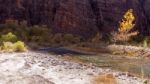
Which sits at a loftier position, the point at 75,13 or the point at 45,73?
the point at 75,13

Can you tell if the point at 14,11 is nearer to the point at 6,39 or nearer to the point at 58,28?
the point at 58,28

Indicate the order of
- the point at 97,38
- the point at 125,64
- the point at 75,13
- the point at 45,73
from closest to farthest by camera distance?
the point at 45,73 < the point at 125,64 < the point at 97,38 < the point at 75,13

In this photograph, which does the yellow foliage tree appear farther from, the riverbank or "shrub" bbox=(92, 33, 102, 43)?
"shrub" bbox=(92, 33, 102, 43)

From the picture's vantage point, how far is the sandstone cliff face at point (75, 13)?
8431cm

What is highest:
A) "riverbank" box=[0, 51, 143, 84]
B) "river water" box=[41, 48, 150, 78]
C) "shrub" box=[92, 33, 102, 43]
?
"riverbank" box=[0, 51, 143, 84]

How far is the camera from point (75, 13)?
297 ft

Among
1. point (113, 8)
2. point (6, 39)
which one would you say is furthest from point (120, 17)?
point (6, 39)

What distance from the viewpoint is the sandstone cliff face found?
84.3 metres

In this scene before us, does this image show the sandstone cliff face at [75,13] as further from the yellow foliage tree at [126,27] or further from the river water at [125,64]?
the river water at [125,64]

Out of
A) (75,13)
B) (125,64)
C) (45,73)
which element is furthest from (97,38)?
(45,73)

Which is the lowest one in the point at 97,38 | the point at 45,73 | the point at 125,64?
the point at 97,38

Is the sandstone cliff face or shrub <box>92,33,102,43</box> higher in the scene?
the sandstone cliff face

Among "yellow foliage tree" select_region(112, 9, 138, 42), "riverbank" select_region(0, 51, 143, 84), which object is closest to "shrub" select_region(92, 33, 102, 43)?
"yellow foliage tree" select_region(112, 9, 138, 42)

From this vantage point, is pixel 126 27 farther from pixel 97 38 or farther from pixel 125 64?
pixel 97 38
